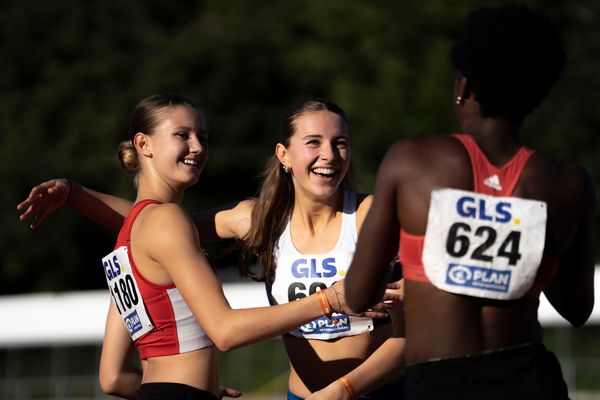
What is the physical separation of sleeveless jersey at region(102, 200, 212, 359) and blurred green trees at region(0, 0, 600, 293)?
14.0 m

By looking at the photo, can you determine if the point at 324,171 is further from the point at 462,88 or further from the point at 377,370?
the point at 462,88

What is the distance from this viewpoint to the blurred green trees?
19.8 metres

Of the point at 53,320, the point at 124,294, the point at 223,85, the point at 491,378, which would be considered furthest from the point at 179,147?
the point at 223,85

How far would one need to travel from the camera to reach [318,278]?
489cm

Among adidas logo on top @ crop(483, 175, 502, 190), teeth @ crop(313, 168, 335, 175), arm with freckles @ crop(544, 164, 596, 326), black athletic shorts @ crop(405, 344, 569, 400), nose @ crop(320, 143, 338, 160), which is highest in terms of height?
nose @ crop(320, 143, 338, 160)

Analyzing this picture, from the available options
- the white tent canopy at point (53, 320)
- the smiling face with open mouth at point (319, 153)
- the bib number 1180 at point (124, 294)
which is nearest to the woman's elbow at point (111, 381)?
the bib number 1180 at point (124, 294)

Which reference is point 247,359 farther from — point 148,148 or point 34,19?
point 34,19

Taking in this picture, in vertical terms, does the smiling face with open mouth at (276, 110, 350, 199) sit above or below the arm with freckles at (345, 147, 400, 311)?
above

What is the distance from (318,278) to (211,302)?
1.00 meters

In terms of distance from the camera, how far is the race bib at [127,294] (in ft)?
13.8

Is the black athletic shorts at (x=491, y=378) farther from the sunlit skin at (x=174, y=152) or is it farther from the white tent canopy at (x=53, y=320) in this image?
the white tent canopy at (x=53, y=320)

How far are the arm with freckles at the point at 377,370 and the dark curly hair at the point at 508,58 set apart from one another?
4.50 feet

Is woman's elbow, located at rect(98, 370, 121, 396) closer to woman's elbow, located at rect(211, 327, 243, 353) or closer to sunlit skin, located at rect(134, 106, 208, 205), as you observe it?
sunlit skin, located at rect(134, 106, 208, 205)

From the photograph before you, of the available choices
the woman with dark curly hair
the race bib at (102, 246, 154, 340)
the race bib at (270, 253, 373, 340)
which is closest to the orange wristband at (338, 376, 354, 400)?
the race bib at (270, 253, 373, 340)
